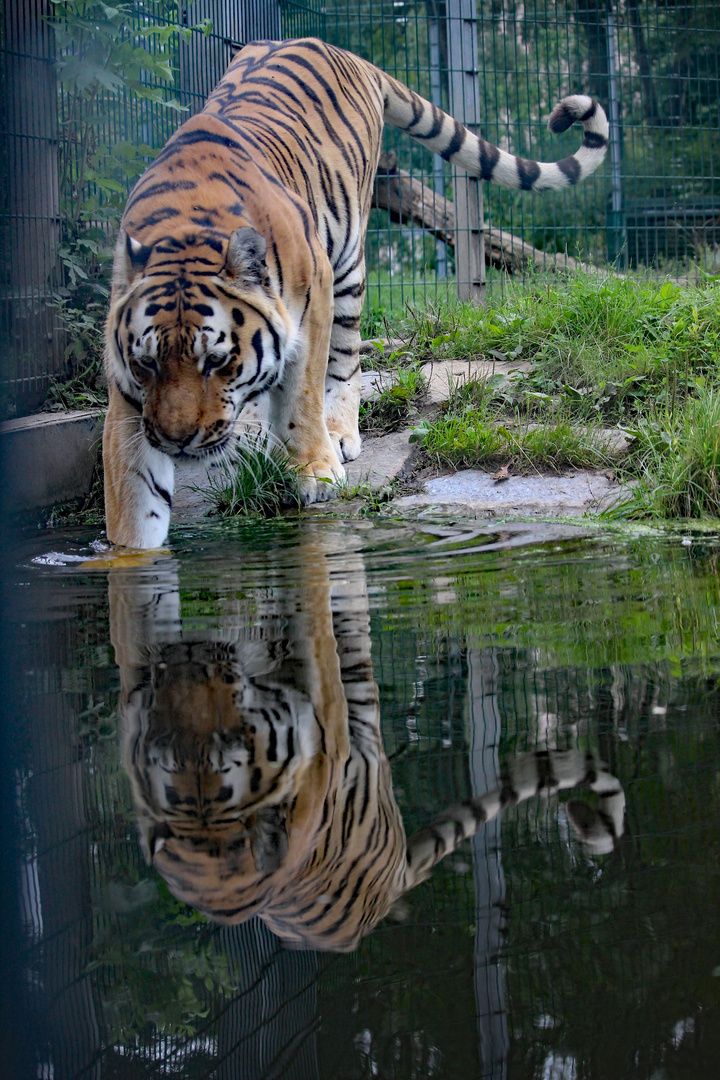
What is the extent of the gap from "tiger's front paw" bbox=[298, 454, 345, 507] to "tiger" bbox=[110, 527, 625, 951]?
2.19m

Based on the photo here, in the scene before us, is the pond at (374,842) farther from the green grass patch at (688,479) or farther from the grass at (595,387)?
the grass at (595,387)

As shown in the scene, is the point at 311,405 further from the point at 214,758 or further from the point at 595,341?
the point at 214,758

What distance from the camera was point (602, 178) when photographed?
9.34 meters

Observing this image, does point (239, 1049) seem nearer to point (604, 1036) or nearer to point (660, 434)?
point (604, 1036)

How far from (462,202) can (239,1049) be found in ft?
23.0

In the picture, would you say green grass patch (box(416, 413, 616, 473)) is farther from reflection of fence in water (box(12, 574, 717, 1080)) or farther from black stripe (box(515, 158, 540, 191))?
reflection of fence in water (box(12, 574, 717, 1080))

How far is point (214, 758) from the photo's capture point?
1562 millimetres

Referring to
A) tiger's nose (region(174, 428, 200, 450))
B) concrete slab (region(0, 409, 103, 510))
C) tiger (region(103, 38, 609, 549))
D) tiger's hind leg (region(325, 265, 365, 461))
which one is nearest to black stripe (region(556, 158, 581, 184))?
tiger (region(103, 38, 609, 549))

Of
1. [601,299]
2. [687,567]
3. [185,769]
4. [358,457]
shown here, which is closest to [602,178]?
[601,299]

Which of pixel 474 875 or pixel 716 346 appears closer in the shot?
pixel 474 875

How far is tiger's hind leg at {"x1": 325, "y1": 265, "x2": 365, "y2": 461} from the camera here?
5043 millimetres

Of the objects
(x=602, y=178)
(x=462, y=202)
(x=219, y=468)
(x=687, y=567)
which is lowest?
(x=687, y=567)

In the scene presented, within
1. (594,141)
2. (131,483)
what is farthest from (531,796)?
(594,141)

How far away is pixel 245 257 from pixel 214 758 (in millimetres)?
2605
